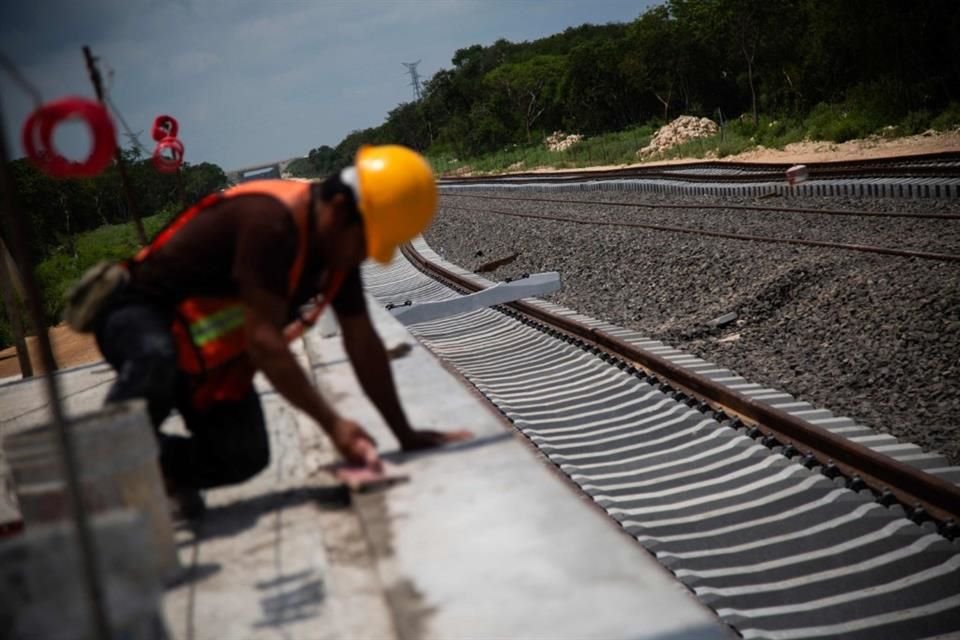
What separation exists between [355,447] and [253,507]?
2.35ft

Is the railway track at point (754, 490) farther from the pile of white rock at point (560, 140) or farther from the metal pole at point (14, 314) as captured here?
the pile of white rock at point (560, 140)

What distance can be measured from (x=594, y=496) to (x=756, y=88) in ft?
169

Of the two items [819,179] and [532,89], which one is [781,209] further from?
[532,89]

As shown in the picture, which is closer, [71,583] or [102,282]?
[71,583]

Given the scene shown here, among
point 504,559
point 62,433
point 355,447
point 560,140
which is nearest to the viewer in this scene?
point 62,433

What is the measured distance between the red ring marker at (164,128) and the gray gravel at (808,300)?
4.84 meters

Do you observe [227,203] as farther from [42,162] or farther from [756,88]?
[756,88]

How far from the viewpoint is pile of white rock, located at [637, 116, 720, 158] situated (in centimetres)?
4412

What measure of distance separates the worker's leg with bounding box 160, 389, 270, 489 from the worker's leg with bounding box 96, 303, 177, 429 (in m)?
0.26

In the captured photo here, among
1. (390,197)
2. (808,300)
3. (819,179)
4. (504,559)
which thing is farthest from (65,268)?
Answer: (504,559)

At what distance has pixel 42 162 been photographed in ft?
11.7

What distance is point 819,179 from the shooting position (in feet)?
59.1

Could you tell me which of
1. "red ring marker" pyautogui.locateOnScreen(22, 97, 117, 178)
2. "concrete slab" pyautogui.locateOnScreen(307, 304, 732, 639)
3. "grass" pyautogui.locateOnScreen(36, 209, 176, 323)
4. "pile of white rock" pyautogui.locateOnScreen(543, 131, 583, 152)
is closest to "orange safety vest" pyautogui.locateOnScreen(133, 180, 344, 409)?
"red ring marker" pyautogui.locateOnScreen(22, 97, 117, 178)

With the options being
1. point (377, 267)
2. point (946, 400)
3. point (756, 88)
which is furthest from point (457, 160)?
point (946, 400)
